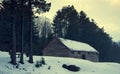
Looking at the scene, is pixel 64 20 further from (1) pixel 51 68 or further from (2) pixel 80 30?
(1) pixel 51 68

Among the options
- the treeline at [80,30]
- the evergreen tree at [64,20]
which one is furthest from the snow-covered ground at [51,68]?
the evergreen tree at [64,20]

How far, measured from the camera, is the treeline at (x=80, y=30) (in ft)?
339

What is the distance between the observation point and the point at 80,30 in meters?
108

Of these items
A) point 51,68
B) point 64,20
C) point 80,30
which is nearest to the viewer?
point 51,68

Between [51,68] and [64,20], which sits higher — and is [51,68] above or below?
below

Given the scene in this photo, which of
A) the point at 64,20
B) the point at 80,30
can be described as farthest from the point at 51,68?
the point at 64,20

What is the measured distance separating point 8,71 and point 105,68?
2193 centimetres

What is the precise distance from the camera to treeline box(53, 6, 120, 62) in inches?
4065

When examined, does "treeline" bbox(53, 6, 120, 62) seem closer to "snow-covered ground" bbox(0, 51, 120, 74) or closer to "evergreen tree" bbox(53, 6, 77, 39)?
"evergreen tree" bbox(53, 6, 77, 39)

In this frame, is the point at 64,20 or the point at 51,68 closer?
the point at 51,68

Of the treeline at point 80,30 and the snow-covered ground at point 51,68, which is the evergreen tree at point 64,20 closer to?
the treeline at point 80,30

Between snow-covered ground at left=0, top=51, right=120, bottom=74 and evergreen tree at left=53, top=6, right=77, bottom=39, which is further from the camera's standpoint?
evergreen tree at left=53, top=6, right=77, bottom=39

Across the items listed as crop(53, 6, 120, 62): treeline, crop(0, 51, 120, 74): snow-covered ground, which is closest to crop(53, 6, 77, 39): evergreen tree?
crop(53, 6, 120, 62): treeline

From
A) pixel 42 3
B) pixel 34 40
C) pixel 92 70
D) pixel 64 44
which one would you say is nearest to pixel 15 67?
pixel 42 3
